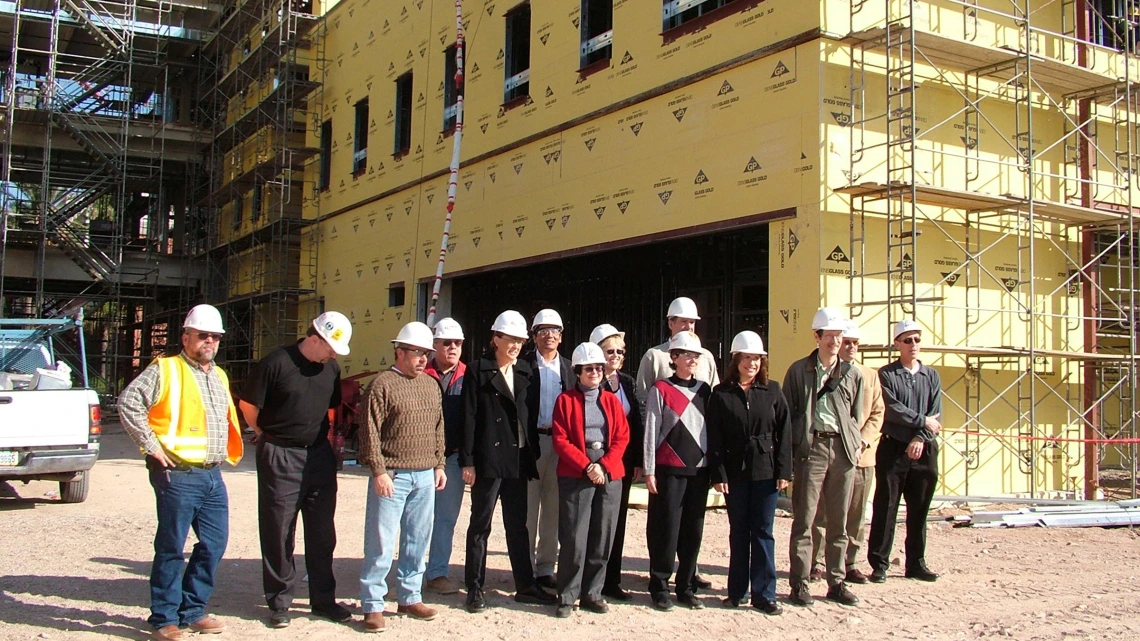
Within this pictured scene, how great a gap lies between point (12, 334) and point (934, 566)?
10.6m

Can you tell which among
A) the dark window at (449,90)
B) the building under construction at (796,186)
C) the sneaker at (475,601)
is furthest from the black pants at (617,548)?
the dark window at (449,90)

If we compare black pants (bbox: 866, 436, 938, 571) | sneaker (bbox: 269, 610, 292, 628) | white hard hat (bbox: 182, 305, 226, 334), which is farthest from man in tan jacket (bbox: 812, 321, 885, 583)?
white hard hat (bbox: 182, 305, 226, 334)

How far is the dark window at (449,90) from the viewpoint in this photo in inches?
693

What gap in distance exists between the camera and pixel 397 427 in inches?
228

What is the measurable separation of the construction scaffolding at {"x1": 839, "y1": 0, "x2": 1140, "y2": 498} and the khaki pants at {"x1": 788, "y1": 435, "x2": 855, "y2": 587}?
346 centimetres

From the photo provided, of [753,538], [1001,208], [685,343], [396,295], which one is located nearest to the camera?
[753,538]

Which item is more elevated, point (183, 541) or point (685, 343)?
point (685, 343)

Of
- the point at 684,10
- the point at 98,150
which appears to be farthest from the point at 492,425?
the point at 98,150

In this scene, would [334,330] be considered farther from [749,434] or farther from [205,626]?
[749,434]

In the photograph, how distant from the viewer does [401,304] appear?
1927 centimetres

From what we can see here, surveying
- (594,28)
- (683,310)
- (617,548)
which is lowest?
(617,548)

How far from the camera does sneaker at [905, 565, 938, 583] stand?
23.2 ft

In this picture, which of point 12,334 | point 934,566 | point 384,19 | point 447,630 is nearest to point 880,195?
point 934,566

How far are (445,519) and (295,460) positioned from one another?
48.9 inches
